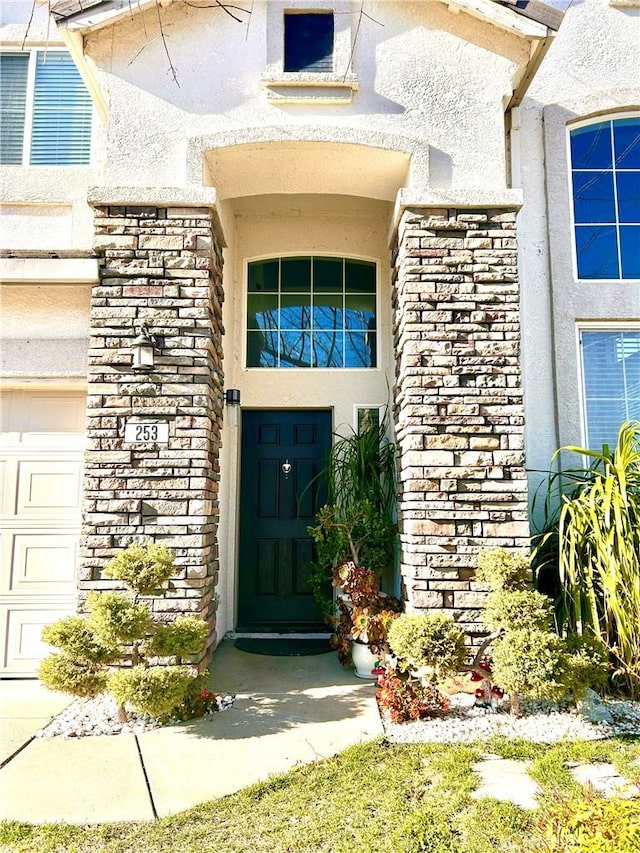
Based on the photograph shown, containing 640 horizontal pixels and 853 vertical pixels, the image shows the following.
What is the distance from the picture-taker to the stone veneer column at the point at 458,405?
4059 millimetres

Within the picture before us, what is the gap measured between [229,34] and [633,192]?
3708mm

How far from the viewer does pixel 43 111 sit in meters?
5.51

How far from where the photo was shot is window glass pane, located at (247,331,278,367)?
5.68m

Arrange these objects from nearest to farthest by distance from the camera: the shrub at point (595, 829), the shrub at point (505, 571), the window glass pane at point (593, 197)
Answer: the shrub at point (595, 829) → the shrub at point (505, 571) → the window glass pane at point (593, 197)

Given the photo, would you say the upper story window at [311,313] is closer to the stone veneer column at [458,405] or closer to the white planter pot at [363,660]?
the stone veneer column at [458,405]

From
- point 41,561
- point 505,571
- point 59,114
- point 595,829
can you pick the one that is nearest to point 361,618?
point 505,571

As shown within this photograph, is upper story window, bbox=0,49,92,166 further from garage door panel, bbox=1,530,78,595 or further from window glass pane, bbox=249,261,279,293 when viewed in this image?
garage door panel, bbox=1,530,78,595

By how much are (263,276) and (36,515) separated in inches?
118

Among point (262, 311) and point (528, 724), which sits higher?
point (262, 311)

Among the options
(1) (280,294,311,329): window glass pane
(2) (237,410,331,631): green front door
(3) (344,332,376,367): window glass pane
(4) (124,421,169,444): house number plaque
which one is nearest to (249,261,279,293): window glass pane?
(1) (280,294,311,329): window glass pane

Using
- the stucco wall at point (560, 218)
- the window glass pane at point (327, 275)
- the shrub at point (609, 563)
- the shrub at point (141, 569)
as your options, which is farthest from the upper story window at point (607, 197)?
the shrub at point (141, 569)

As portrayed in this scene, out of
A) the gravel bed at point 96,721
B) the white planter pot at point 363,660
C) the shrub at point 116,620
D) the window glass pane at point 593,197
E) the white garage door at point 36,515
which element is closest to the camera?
the shrub at point 116,620

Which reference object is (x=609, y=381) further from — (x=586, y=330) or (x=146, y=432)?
(x=146, y=432)

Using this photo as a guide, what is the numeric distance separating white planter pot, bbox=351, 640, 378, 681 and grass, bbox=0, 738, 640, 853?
123cm
